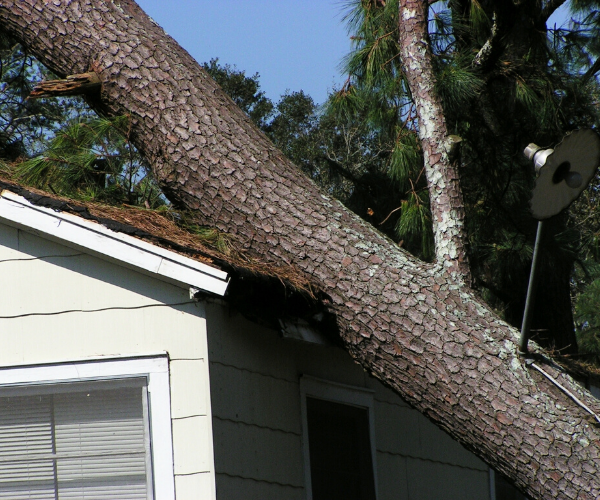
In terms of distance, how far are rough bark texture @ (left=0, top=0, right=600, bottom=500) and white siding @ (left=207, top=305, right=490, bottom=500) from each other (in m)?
0.49

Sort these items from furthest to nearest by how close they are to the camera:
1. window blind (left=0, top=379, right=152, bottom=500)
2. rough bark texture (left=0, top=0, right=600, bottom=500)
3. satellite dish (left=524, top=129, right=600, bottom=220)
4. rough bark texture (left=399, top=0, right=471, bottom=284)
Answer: rough bark texture (left=399, top=0, right=471, bottom=284) → window blind (left=0, top=379, right=152, bottom=500) → rough bark texture (left=0, top=0, right=600, bottom=500) → satellite dish (left=524, top=129, right=600, bottom=220)

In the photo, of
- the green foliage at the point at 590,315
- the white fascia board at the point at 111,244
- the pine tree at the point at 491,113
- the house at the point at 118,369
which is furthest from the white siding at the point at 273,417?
the green foliage at the point at 590,315

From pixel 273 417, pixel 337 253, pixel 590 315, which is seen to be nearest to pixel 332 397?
pixel 273 417

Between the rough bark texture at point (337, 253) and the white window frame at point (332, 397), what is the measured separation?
22.8 inches

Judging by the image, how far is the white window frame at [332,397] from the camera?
4.38m

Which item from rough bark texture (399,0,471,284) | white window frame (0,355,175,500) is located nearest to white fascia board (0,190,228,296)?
white window frame (0,355,175,500)

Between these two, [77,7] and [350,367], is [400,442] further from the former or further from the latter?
[77,7]

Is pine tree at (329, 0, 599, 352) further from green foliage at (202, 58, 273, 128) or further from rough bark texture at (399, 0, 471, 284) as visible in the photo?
green foliage at (202, 58, 273, 128)

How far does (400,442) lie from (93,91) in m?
3.20

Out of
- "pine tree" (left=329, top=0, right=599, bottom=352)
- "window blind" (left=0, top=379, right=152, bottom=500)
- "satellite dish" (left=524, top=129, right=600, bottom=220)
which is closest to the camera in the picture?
"satellite dish" (left=524, top=129, right=600, bottom=220)

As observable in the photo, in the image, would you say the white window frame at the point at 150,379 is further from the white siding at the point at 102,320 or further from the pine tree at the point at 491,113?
the pine tree at the point at 491,113

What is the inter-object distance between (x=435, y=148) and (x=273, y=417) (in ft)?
6.12

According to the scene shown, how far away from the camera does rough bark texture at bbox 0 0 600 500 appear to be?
11.4ft

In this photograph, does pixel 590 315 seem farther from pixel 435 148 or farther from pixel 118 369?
pixel 118 369
